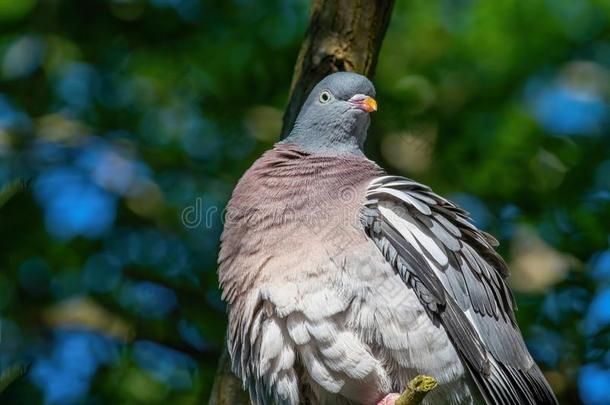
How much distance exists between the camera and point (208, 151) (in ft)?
28.5

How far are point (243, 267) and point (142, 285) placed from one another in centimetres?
346

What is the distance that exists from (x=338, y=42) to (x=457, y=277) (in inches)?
71.2

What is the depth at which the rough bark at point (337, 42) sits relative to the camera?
20.4ft

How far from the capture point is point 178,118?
8.88m

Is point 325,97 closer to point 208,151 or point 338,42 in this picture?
point 338,42

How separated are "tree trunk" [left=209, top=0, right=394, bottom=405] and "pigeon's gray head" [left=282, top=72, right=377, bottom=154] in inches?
11.8

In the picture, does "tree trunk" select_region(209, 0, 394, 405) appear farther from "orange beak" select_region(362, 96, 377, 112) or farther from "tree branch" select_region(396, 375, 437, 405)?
"tree branch" select_region(396, 375, 437, 405)

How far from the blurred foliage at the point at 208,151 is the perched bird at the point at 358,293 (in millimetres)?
2541

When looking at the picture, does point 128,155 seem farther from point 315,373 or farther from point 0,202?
point 315,373

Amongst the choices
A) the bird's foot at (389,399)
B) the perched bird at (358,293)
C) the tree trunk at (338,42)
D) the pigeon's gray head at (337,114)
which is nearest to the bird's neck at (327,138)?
the pigeon's gray head at (337,114)

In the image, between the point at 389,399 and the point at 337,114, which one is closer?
the point at 389,399

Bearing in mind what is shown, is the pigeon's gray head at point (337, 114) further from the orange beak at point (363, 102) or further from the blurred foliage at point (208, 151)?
the blurred foliage at point (208, 151)

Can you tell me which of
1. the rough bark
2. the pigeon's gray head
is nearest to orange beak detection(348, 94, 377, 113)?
the pigeon's gray head

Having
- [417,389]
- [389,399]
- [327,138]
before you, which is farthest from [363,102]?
[417,389]
